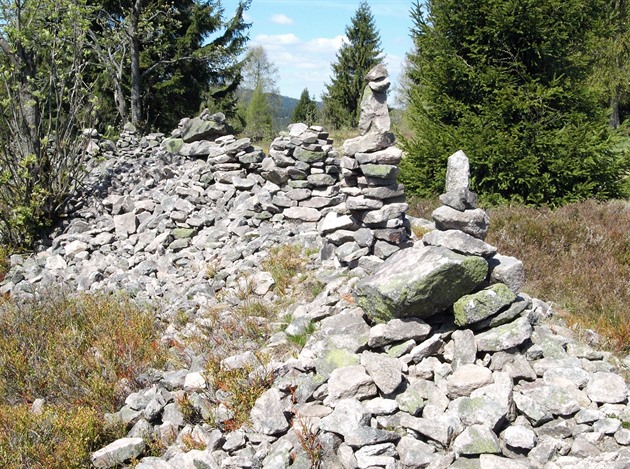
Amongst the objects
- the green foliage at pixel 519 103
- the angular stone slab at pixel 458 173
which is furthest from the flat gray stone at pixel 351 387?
the green foliage at pixel 519 103

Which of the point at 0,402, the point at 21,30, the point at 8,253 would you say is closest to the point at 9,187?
the point at 8,253

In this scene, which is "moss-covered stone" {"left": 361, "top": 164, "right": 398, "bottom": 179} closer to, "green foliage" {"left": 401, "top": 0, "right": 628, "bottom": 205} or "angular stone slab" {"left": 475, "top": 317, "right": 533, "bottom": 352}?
"angular stone slab" {"left": 475, "top": 317, "right": 533, "bottom": 352}

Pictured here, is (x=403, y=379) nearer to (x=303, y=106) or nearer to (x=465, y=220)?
(x=465, y=220)

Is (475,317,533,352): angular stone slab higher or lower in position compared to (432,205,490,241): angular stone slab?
lower

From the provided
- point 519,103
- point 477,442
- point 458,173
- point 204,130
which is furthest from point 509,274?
point 204,130

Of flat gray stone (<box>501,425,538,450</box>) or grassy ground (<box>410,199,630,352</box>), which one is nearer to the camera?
flat gray stone (<box>501,425,538,450</box>)

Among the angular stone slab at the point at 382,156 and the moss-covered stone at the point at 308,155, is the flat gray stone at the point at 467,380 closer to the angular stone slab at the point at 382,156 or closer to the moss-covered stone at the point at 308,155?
the angular stone slab at the point at 382,156

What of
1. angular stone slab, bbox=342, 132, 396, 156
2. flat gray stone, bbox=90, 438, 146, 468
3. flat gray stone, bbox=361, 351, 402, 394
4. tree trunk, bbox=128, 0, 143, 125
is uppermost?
tree trunk, bbox=128, 0, 143, 125

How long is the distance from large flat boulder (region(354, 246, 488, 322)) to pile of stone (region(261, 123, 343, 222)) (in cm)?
382

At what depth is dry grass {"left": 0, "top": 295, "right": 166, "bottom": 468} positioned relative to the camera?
14.5 ft

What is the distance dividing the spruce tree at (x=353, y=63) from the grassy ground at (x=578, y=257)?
2380cm

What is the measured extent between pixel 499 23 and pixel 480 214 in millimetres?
7282

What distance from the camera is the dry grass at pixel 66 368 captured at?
443 centimetres

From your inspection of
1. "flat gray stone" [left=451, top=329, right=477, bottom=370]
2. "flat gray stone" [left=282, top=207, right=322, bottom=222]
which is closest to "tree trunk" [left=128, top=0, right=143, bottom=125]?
"flat gray stone" [left=282, top=207, right=322, bottom=222]
